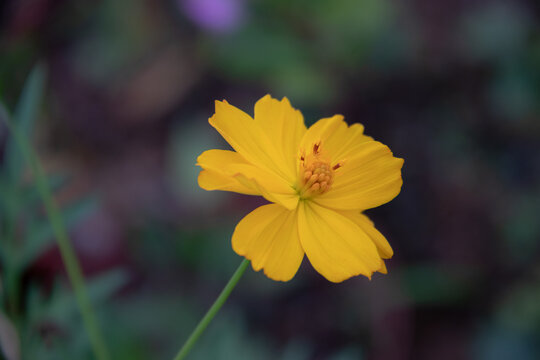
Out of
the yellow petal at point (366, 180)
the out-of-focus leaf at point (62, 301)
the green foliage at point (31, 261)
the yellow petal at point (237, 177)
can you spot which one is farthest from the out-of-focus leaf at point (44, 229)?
the yellow petal at point (366, 180)

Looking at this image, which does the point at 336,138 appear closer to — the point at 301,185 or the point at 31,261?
the point at 301,185

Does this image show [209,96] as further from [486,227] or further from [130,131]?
[486,227]

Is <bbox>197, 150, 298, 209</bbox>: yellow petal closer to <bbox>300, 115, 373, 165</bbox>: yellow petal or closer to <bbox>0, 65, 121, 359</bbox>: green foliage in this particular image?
<bbox>300, 115, 373, 165</bbox>: yellow petal

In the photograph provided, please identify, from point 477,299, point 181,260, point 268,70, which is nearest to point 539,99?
point 477,299

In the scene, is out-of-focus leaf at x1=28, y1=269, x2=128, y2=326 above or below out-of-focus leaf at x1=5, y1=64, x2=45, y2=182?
below

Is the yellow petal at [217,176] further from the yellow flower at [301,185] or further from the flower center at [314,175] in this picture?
the flower center at [314,175]

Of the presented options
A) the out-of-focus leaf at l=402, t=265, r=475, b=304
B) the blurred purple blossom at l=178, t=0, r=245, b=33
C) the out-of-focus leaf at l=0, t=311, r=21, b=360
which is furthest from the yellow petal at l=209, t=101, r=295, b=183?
the blurred purple blossom at l=178, t=0, r=245, b=33
